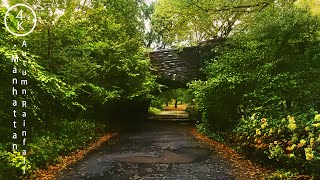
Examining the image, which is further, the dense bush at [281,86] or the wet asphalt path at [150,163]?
the wet asphalt path at [150,163]

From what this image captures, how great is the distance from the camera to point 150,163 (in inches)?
371

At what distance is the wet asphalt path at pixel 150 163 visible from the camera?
8.02 m

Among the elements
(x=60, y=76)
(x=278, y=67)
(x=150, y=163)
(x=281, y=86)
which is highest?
(x=278, y=67)

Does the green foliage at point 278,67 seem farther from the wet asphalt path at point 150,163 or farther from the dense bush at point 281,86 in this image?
the wet asphalt path at point 150,163

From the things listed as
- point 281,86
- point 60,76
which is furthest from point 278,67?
point 60,76

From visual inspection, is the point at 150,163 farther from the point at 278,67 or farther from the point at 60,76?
the point at 278,67

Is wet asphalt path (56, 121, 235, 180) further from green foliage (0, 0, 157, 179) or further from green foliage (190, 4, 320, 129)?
green foliage (190, 4, 320, 129)

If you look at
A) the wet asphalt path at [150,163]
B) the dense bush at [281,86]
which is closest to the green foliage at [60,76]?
the wet asphalt path at [150,163]

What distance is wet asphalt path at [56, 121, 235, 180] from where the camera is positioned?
26.3ft

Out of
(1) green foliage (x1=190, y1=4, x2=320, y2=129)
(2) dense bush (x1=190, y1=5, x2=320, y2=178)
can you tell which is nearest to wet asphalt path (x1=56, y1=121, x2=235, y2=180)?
(2) dense bush (x1=190, y1=5, x2=320, y2=178)

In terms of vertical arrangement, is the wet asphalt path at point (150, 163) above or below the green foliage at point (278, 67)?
below

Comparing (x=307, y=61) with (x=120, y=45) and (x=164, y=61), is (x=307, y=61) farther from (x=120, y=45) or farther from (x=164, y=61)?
(x=164, y=61)

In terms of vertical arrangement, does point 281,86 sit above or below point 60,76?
below

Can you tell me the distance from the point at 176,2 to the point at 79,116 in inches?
291
